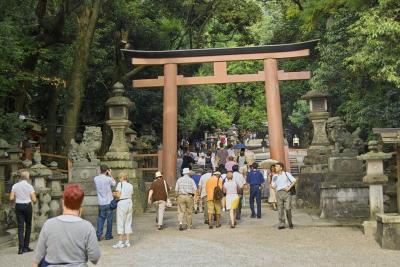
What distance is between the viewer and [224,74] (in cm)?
1862

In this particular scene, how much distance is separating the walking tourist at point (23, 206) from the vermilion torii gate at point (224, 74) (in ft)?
28.4

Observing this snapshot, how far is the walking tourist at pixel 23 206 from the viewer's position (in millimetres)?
9242

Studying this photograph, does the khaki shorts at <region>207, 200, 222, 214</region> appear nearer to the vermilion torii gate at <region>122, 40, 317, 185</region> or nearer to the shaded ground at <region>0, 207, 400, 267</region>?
the shaded ground at <region>0, 207, 400, 267</region>

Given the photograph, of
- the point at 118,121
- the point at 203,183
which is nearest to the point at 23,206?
the point at 203,183

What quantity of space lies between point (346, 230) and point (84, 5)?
12.0 meters

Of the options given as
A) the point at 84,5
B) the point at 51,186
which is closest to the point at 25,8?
the point at 84,5

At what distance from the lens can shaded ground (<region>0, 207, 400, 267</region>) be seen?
8.01 meters

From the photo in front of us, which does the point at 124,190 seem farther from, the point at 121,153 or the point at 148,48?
the point at 148,48

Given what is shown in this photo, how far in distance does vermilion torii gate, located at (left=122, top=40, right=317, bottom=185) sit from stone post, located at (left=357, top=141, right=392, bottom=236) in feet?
25.3

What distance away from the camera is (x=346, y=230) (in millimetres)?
10977

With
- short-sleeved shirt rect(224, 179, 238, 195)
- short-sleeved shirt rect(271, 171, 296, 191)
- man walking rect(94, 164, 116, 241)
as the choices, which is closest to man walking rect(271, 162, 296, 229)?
short-sleeved shirt rect(271, 171, 296, 191)

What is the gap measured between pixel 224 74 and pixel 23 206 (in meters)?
10.8

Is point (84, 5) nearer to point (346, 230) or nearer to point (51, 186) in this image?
point (51, 186)

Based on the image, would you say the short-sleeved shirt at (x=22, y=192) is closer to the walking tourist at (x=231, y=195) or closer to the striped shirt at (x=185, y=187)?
the striped shirt at (x=185, y=187)
